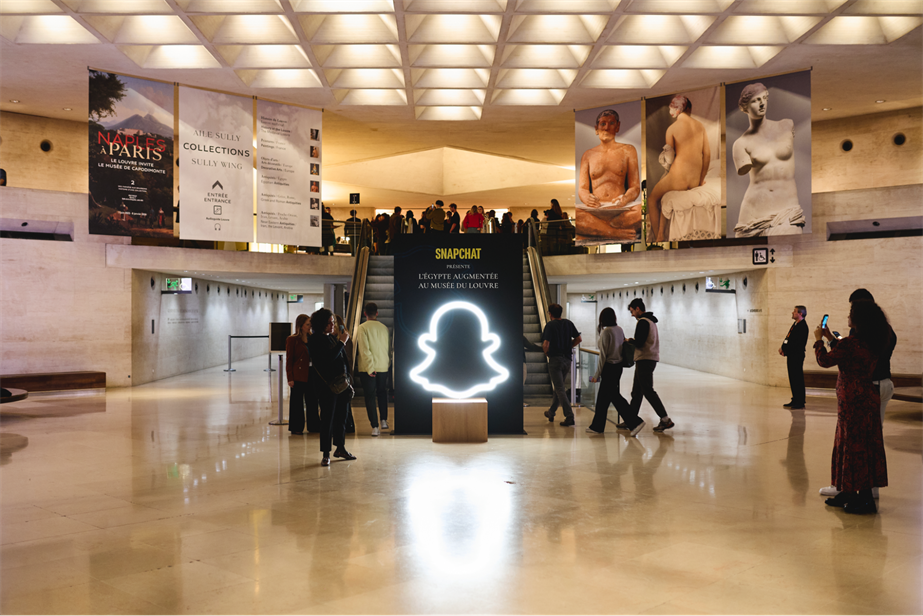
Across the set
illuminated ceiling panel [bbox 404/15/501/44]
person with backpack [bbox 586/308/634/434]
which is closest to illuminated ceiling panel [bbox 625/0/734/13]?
illuminated ceiling panel [bbox 404/15/501/44]

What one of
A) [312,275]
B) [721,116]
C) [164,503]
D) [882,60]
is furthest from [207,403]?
[882,60]

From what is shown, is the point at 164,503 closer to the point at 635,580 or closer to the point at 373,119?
the point at 635,580

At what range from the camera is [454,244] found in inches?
367

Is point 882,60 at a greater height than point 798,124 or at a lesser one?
greater

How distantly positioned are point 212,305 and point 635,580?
21.4 metres

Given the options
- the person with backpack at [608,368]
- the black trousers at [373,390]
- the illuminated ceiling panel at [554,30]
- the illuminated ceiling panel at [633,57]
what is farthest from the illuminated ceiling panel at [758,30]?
the black trousers at [373,390]

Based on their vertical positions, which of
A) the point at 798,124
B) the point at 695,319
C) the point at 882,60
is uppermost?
the point at 882,60

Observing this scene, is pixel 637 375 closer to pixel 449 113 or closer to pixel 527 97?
pixel 527 97

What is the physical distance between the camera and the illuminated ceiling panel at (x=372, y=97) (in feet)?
53.6

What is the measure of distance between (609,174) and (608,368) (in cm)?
853

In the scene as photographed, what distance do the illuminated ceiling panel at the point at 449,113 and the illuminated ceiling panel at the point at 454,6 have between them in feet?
18.3

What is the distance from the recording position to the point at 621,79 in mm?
15641

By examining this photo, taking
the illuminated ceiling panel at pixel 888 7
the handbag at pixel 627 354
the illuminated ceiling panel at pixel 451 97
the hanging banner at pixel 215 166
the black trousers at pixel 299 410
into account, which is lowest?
the black trousers at pixel 299 410

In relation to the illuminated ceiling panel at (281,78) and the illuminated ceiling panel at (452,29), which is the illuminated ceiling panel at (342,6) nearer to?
the illuminated ceiling panel at (452,29)
